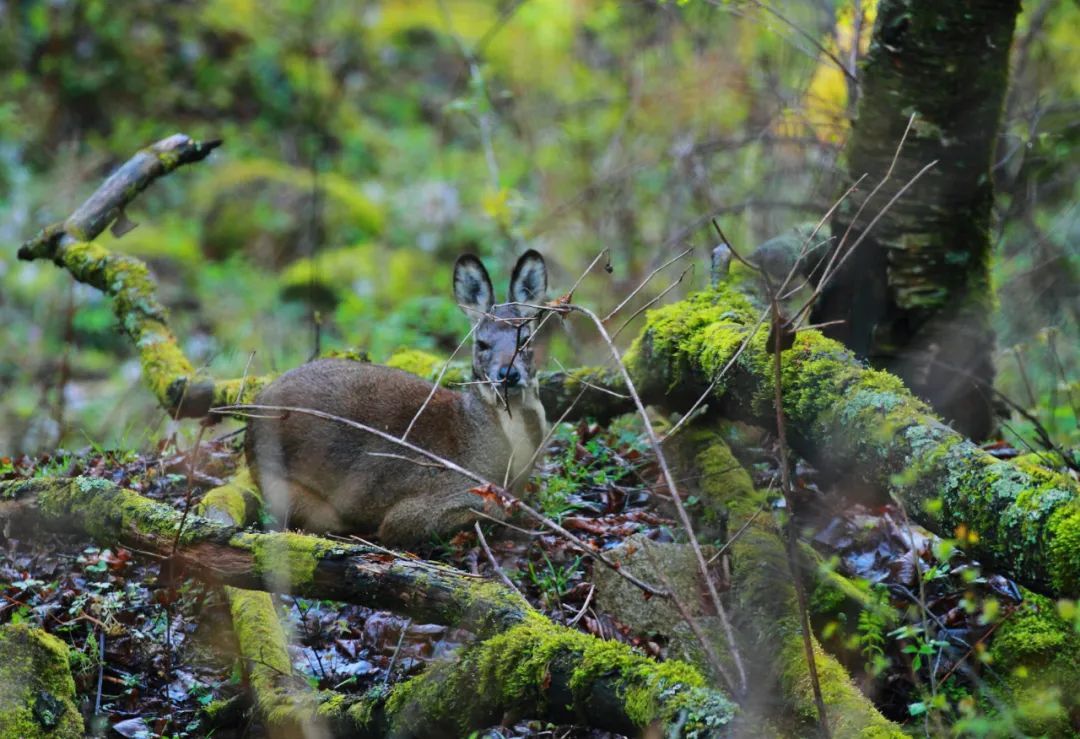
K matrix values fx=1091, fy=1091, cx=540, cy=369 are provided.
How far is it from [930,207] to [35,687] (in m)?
5.24

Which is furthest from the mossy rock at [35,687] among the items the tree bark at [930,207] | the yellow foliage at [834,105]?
the yellow foliage at [834,105]

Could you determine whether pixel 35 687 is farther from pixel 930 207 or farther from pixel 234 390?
pixel 930 207

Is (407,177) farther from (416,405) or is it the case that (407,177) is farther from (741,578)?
(741,578)

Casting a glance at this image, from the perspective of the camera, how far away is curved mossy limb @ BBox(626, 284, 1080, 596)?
3711mm

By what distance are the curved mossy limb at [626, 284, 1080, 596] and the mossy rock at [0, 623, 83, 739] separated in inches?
121

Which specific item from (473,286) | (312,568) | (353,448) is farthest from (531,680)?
(473,286)

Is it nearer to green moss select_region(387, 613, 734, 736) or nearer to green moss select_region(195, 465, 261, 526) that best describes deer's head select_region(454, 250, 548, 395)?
green moss select_region(195, 465, 261, 526)

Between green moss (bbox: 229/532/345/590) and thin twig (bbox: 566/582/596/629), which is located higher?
green moss (bbox: 229/532/345/590)

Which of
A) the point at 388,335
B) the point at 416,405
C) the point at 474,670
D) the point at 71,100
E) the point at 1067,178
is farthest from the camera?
the point at 71,100

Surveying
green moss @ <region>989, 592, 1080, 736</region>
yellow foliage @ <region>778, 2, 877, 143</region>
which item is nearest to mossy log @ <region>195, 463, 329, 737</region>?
green moss @ <region>989, 592, 1080, 736</region>

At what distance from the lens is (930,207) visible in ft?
21.0

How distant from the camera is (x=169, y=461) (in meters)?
6.88

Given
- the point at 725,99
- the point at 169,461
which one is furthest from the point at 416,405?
the point at 725,99

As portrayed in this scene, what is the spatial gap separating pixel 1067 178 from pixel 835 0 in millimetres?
2635
